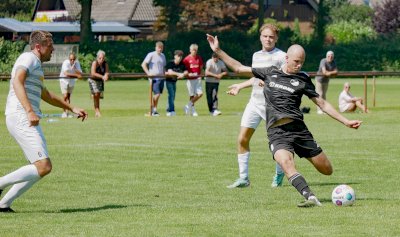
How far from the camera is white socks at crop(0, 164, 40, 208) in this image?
38.0 ft

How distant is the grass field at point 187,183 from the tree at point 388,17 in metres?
68.6

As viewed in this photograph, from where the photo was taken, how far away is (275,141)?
12.4 metres

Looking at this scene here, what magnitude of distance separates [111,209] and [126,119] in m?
18.0

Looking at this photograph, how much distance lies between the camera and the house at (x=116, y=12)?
352ft

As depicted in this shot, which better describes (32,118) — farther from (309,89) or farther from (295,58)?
(309,89)

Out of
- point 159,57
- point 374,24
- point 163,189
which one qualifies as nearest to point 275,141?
point 163,189

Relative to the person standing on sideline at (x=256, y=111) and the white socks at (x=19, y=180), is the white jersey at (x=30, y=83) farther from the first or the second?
the person standing on sideline at (x=256, y=111)

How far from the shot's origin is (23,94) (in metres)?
11.4

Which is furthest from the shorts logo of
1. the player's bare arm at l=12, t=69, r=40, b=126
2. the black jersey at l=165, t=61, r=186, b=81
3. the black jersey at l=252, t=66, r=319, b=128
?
the black jersey at l=165, t=61, r=186, b=81

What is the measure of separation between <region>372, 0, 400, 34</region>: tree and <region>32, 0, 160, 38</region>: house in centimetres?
2096

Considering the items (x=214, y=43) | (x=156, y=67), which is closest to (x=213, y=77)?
(x=156, y=67)

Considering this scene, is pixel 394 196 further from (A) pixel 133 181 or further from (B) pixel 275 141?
(A) pixel 133 181

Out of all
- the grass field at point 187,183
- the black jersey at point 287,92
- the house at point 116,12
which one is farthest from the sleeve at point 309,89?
the house at point 116,12

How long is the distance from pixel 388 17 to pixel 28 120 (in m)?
88.4
